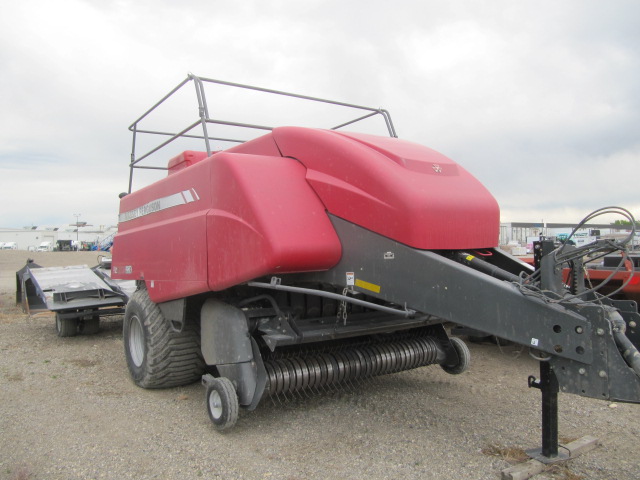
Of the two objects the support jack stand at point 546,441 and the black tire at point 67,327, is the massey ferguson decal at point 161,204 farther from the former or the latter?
the black tire at point 67,327

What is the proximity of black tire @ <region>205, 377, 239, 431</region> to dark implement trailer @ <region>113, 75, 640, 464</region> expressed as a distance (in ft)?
0.04

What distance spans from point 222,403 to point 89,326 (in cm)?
509

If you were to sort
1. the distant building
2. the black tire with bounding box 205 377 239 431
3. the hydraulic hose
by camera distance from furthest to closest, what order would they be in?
the distant building < the black tire with bounding box 205 377 239 431 < the hydraulic hose

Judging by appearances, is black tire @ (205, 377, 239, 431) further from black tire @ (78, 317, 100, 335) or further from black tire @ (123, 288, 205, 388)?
black tire @ (78, 317, 100, 335)

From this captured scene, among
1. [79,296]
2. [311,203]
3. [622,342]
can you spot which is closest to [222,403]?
[311,203]

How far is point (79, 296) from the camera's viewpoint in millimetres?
8055

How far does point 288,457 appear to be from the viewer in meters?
→ 3.57

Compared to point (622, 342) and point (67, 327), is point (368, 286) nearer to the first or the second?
point (622, 342)

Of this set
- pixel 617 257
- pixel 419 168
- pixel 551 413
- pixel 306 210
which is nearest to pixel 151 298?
pixel 306 210

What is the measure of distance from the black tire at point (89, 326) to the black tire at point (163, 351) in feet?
10.7

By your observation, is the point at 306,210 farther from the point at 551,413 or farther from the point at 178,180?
the point at 551,413

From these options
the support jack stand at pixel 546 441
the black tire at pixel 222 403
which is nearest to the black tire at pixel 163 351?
the black tire at pixel 222 403

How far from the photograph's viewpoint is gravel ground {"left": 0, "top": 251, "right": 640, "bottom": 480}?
11.0 ft

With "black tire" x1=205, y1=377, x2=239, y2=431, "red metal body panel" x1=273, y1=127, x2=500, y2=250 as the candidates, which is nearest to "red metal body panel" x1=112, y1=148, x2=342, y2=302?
"red metal body panel" x1=273, y1=127, x2=500, y2=250
